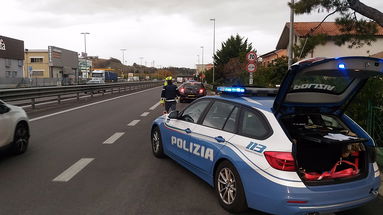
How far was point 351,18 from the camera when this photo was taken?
11.1 metres

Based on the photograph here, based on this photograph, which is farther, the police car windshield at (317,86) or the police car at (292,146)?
the police car windshield at (317,86)

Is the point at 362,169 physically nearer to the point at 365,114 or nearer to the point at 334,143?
the point at 334,143

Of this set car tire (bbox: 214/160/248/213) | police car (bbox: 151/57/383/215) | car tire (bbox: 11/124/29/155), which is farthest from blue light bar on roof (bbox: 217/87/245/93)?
car tire (bbox: 11/124/29/155)

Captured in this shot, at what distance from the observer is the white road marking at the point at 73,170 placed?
17.1 ft

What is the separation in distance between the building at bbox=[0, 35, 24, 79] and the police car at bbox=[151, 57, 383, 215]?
58.8 metres

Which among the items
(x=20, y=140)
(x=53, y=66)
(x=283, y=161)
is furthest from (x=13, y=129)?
(x=53, y=66)

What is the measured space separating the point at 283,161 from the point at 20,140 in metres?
5.44

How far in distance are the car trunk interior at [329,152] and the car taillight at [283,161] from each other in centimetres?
26

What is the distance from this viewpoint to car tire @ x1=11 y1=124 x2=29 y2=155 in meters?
6.53

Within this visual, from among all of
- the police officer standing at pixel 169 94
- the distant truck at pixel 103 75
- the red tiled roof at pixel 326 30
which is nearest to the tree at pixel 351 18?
the red tiled roof at pixel 326 30

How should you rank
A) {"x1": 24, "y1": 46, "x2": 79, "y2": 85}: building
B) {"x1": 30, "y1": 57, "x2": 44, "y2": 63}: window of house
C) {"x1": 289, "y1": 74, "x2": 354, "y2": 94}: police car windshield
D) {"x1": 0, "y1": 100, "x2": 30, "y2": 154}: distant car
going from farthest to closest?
{"x1": 30, "y1": 57, "x2": 44, "y2": 63}: window of house → {"x1": 24, "y1": 46, "x2": 79, "y2": 85}: building → {"x1": 0, "y1": 100, "x2": 30, "y2": 154}: distant car → {"x1": 289, "y1": 74, "x2": 354, "y2": 94}: police car windshield

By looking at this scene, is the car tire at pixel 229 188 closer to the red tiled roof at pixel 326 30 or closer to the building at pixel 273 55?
the red tiled roof at pixel 326 30

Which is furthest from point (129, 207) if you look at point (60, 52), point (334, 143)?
point (60, 52)

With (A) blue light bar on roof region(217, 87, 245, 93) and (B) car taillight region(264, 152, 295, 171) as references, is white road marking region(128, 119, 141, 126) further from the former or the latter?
(B) car taillight region(264, 152, 295, 171)
